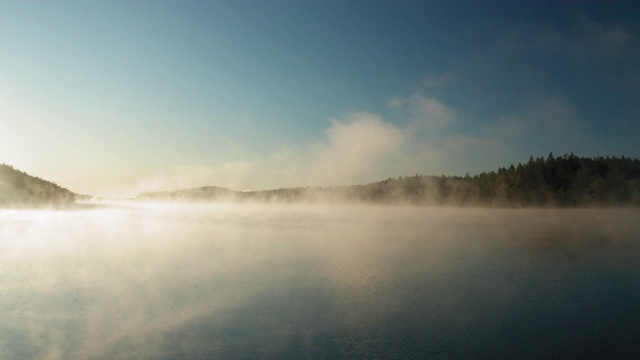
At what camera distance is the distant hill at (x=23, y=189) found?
87188 millimetres

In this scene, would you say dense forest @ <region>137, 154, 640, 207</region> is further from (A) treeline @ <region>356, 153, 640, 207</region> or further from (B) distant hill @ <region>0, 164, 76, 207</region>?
(B) distant hill @ <region>0, 164, 76, 207</region>

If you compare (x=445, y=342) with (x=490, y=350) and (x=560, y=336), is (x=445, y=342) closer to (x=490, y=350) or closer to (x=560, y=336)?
(x=490, y=350)

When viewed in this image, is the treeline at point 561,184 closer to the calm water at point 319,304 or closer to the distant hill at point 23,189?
the calm water at point 319,304

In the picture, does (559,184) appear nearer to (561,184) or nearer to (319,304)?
(561,184)

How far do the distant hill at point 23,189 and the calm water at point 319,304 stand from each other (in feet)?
236

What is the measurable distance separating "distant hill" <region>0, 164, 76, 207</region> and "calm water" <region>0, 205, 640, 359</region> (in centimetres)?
7184

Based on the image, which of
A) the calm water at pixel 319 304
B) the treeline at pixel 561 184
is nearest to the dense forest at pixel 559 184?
the treeline at pixel 561 184

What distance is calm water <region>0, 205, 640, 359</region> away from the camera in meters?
11.3

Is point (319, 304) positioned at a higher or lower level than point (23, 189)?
lower

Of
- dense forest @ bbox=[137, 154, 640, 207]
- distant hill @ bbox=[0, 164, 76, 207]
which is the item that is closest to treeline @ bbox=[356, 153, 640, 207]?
dense forest @ bbox=[137, 154, 640, 207]

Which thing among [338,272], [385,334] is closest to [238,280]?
[338,272]

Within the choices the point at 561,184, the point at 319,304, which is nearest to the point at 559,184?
the point at 561,184

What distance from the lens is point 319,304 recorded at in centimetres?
1558

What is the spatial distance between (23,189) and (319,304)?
10208 centimetres
